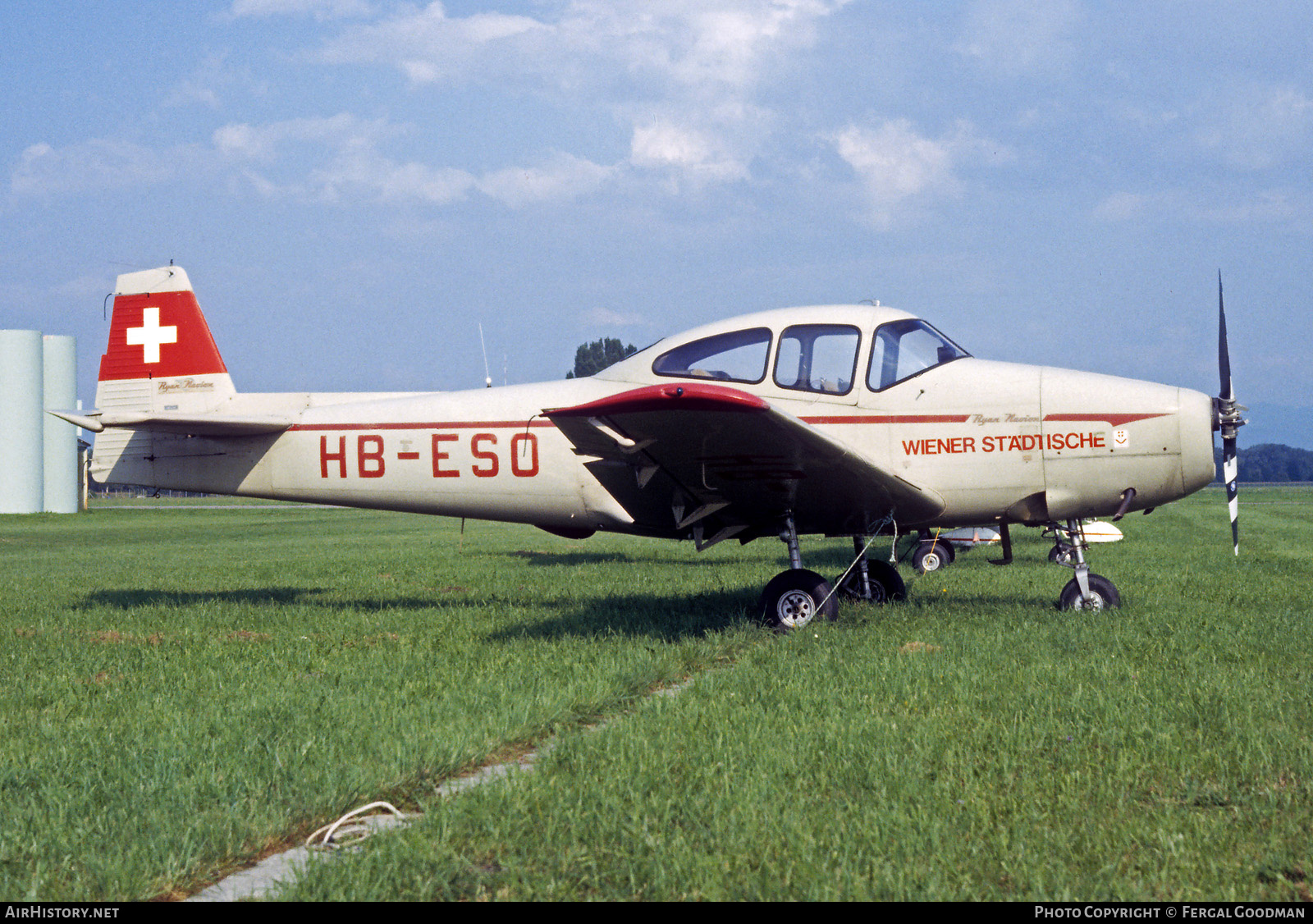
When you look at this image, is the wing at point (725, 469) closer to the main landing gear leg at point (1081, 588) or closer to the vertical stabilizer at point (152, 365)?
the main landing gear leg at point (1081, 588)

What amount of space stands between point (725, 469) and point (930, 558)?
6.79 m

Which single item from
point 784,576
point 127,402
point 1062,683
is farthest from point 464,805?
point 127,402

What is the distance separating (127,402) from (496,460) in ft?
13.7

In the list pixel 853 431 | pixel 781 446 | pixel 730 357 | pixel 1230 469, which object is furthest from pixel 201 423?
pixel 1230 469

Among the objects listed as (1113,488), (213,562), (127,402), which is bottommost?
(213,562)

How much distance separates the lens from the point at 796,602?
25.1 feet

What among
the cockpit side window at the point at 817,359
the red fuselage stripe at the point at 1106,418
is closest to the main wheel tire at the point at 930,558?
the red fuselage stripe at the point at 1106,418

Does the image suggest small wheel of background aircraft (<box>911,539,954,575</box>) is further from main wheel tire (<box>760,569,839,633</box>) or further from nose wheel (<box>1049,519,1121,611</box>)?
main wheel tire (<box>760,569,839,633</box>)

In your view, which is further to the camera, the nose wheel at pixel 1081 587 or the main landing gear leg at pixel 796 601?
the nose wheel at pixel 1081 587

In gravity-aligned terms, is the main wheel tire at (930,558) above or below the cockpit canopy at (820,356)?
below

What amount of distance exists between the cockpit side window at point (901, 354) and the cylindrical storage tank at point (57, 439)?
54.3 m

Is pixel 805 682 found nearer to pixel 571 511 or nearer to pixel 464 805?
pixel 464 805

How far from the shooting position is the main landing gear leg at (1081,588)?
8000 mm

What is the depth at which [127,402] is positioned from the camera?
9852mm
